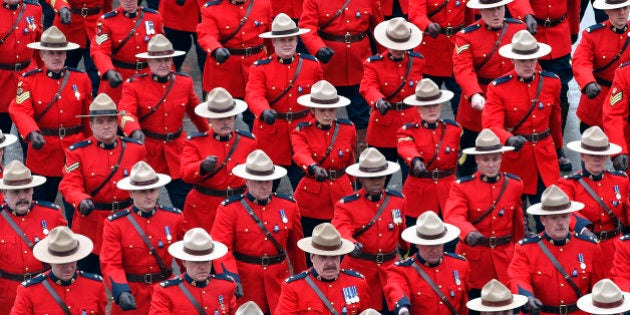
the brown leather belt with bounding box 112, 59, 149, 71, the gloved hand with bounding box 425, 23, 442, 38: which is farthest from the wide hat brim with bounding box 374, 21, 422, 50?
the brown leather belt with bounding box 112, 59, 149, 71

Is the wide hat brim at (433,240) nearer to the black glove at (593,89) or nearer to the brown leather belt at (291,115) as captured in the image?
the brown leather belt at (291,115)

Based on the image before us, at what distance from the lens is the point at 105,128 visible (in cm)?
1823

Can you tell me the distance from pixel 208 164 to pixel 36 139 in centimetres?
181

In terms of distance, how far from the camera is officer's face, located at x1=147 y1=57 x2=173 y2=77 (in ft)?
63.0

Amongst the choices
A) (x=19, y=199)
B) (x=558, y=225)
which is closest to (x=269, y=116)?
(x=19, y=199)

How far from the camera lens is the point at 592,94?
63.6 feet

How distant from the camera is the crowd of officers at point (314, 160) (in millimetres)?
16594

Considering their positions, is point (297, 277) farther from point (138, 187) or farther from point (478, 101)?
point (478, 101)

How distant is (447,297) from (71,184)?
12.1 feet

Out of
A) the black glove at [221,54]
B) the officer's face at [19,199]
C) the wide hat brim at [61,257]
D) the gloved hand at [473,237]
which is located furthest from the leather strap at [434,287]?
the black glove at [221,54]

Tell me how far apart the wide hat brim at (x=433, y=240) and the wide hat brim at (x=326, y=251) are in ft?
1.67

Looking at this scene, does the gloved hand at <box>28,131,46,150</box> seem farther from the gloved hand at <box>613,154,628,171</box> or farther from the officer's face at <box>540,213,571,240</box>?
the gloved hand at <box>613,154,628,171</box>

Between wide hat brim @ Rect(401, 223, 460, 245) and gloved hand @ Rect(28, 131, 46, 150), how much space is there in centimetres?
384

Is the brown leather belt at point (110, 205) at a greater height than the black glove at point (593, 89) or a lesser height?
lesser
